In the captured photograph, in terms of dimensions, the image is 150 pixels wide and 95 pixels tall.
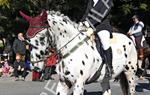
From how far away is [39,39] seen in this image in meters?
6.55

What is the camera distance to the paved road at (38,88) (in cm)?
1330

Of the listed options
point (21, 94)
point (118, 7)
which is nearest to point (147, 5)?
point (118, 7)

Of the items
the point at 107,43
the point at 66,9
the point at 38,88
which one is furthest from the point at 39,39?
the point at 66,9

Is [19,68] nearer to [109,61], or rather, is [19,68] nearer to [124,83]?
[124,83]

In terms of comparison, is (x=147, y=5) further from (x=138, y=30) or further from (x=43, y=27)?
(x=43, y=27)

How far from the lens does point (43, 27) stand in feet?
21.7

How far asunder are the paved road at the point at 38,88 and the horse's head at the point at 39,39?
5.71m

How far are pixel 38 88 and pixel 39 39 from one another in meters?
7.98

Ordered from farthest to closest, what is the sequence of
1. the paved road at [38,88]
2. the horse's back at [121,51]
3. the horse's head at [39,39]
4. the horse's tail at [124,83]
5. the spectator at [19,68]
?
the spectator at [19,68], the paved road at [38,88], the horse's tail at [124,83], the horse's back at [121,51], the horse's head at [39,39]

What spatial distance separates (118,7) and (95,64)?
12.7 metres

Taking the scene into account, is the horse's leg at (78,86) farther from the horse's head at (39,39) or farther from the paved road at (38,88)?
the paved road at (38,88)

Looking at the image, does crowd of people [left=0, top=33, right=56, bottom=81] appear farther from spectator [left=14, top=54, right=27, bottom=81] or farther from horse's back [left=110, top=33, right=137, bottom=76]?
horse's back [left=110, top=33, right=137, bottom=76]

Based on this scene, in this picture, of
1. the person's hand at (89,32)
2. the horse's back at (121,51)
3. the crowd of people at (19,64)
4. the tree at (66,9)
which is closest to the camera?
the person's hand at (89,32)

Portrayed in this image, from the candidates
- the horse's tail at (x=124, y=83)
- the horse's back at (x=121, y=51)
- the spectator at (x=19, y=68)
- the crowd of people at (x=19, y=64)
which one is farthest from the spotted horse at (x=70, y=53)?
the spectator at (x=19, y=68)
